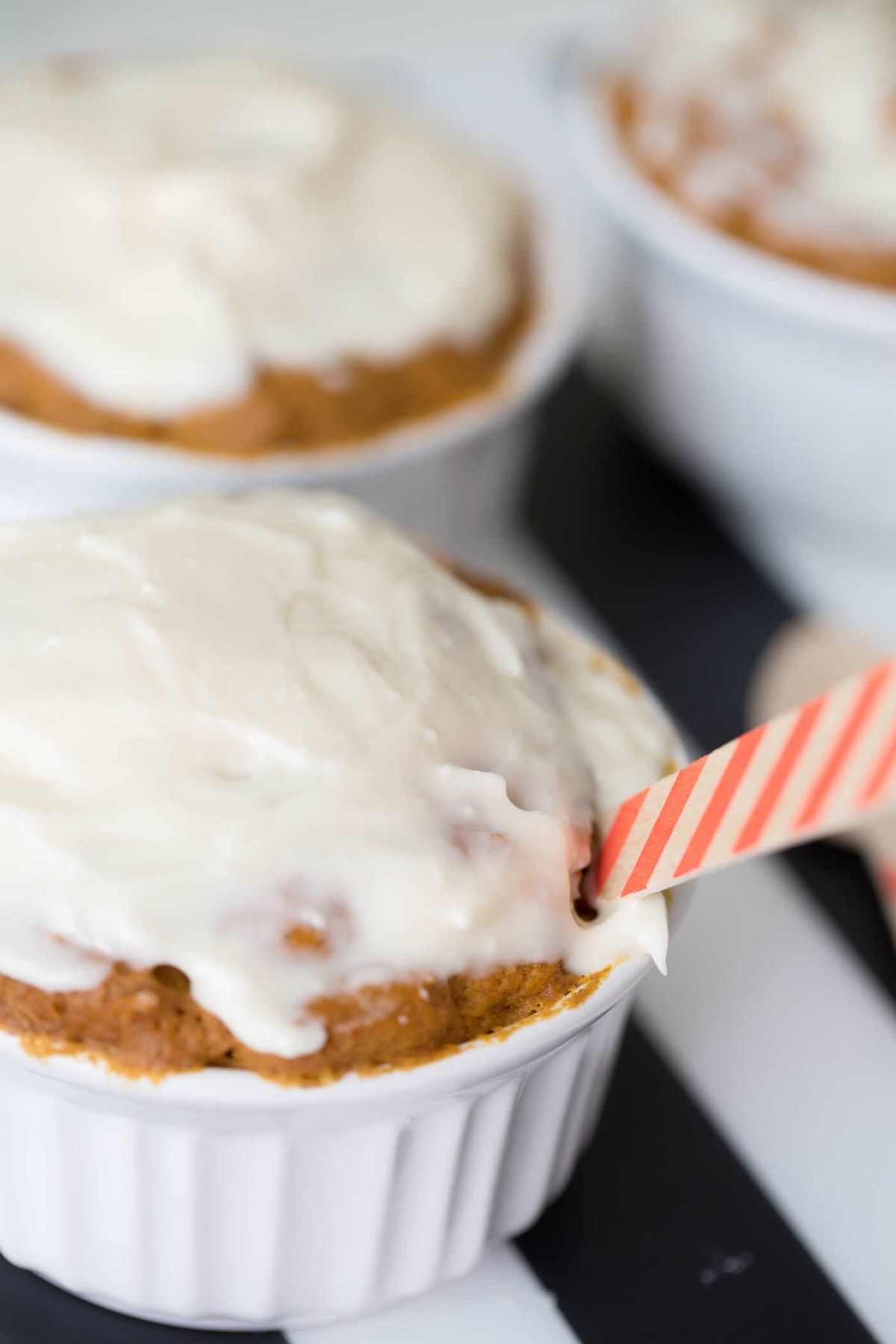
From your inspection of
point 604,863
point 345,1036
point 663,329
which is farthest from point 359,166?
point 345,1036

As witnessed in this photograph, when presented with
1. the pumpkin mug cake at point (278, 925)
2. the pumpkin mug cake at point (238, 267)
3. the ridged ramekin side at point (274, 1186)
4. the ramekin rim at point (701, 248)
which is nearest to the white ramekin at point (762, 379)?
the ramekin rim at point (701, 248)

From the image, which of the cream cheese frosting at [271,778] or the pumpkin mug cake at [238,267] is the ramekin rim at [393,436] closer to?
the pumpkin mug cake at [238,267]

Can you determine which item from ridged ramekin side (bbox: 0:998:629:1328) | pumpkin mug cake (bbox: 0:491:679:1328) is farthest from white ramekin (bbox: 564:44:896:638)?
ridged ramekin side (bbox: 0:998:629:1328)

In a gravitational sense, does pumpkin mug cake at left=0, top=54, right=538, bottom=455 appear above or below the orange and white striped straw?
below

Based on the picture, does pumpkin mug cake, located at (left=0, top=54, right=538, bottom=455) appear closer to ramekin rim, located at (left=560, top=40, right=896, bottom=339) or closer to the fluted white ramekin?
ramekin rim, located at (left=560, top=40, right=896, bottom=339)

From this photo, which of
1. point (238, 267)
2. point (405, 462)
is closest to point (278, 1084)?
point (405, 462)

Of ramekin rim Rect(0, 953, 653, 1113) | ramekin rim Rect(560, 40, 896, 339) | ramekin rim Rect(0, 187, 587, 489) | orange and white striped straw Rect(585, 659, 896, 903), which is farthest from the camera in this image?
ramekin rim Rect(560, 40, 896, 339)
